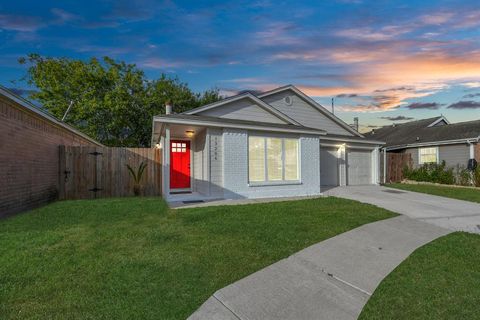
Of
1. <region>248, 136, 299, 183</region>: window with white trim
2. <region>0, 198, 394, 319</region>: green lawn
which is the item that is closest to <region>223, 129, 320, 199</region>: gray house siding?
<region>248, 136, 299, 183</region>: window with white trim

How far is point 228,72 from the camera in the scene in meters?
15.3

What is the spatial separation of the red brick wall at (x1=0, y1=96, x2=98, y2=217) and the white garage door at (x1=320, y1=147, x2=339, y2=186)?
12.6 m

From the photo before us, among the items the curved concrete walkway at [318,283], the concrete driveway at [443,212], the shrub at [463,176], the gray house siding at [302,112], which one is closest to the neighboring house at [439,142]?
the shrub at [463,176]

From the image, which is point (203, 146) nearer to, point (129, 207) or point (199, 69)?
point (129, 207)

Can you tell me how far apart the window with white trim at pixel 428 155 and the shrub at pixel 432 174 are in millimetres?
681

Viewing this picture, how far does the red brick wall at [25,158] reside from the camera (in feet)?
23.2

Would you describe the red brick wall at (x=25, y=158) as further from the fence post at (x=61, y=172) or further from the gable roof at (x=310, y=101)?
the gable roof at (x=310, y=101)

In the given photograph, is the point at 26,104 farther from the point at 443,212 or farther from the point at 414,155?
the point at 414,155

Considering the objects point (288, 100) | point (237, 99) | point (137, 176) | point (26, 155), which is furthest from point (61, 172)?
point (288, 100)

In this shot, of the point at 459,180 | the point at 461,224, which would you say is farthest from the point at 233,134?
the point at 459,180

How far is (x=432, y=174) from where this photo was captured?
17.9 meters

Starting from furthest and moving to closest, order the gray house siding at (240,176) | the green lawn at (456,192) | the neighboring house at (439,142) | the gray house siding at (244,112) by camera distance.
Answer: the neighboring house at (439,142)
the gray house siding at (244,112)
the green lawn at (456,192)
the gray house siding at (240,176)

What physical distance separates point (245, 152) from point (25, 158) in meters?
7.09

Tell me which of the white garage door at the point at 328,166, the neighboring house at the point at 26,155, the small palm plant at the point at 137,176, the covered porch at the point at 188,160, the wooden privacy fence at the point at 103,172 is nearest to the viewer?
the neighboring house at the point at 26,155
